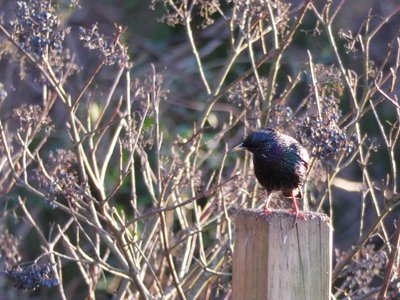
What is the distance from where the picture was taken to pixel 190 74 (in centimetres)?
850

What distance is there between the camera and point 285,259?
2.80 metres

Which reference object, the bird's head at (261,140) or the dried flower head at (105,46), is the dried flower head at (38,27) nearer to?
the dried flower head at (105,46)

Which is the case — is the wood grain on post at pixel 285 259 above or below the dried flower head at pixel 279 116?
below

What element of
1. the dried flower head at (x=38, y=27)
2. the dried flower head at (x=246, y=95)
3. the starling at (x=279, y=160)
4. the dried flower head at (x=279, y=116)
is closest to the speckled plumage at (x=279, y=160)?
the starling at (x=279, y=160)

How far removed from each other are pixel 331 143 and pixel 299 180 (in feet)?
1.64

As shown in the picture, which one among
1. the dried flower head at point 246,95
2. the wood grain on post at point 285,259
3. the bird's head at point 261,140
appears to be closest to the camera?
the wood grain on post at point 285,259

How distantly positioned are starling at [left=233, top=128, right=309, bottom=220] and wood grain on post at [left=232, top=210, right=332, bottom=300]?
100cm

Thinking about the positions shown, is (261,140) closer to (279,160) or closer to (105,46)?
(279,160)

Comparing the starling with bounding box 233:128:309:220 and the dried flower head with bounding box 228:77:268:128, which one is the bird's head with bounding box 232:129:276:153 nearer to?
the starling with bounding box 233:128:309:220

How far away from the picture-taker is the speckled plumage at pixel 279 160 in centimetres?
388

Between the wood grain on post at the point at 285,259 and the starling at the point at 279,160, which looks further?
the starling at the point at 279,160

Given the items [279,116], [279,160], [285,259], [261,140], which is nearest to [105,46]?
[261,140]

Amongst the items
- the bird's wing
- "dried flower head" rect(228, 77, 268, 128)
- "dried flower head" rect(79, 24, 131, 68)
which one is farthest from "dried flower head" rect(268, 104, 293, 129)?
"dried flower head" rect(79, 24, 131, 68)

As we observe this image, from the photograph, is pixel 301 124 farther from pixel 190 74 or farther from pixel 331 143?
pixel 190 74
